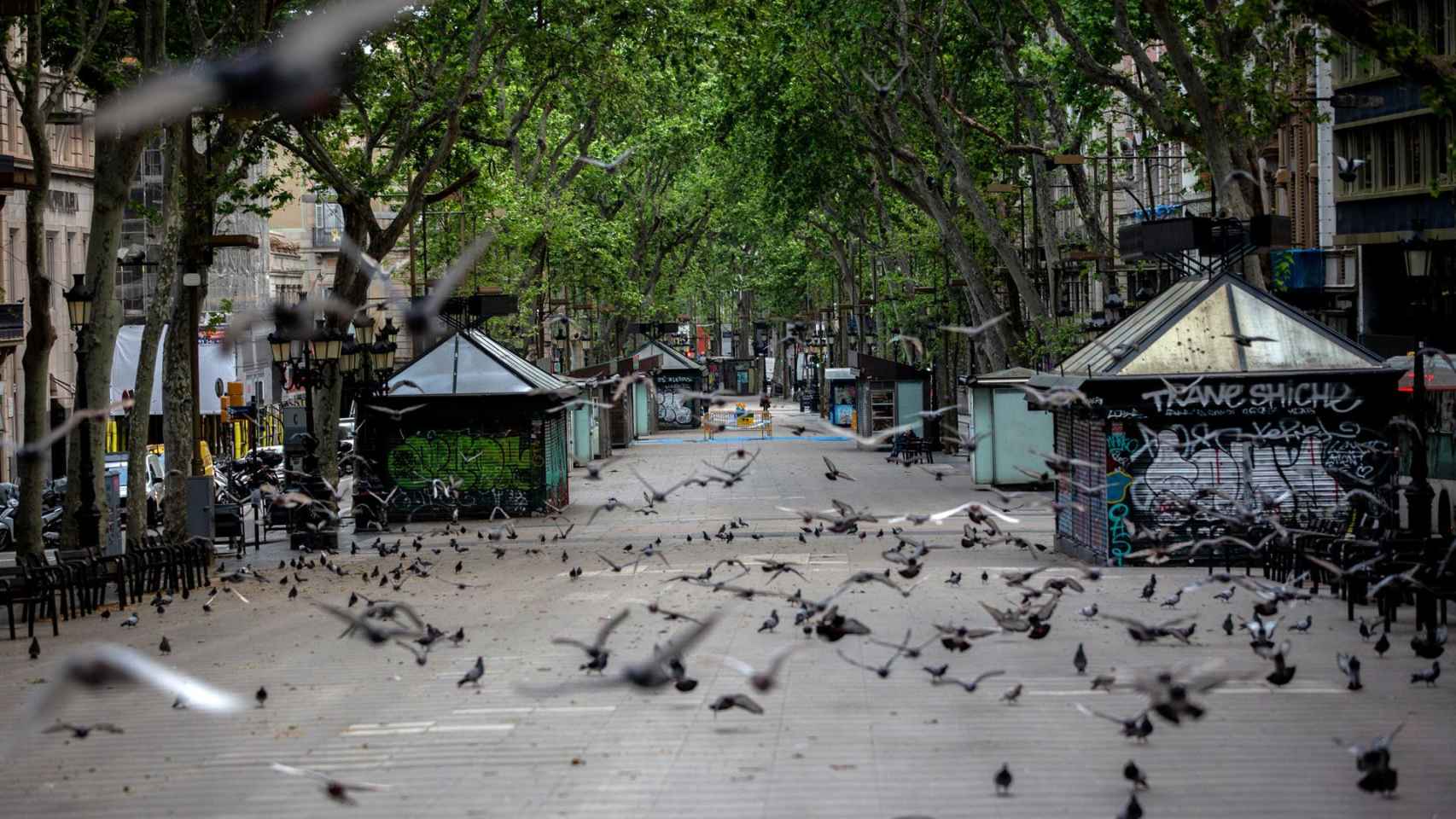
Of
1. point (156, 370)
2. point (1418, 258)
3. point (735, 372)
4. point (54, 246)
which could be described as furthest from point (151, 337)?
point (735, 372)

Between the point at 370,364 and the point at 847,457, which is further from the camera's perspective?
the point at 847,457

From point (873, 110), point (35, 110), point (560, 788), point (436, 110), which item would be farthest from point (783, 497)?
point (560, 788)

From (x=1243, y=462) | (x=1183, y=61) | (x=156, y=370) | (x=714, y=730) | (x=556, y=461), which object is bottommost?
(x=714, y=730)

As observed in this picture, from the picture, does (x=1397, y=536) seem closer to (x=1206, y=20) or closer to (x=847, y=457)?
(x=1206, y=20)

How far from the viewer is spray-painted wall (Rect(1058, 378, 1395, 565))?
2320 centimetres

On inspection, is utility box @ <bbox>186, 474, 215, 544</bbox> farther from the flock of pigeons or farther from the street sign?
the street sign

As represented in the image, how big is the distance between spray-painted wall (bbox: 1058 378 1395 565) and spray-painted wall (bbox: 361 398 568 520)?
→ 14.8m

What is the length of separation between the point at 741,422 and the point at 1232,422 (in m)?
50.8

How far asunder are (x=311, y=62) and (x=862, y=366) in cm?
4979

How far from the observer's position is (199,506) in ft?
87.7

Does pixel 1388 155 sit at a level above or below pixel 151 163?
below

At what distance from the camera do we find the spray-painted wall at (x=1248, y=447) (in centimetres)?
2320

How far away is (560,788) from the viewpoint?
36.6 feet

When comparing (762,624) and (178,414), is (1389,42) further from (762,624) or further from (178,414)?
(178,414)
